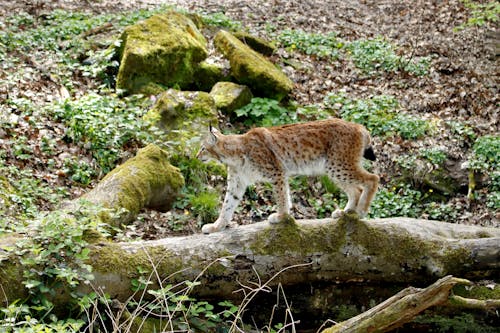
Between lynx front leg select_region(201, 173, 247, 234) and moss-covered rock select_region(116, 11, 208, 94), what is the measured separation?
3716 millimetres

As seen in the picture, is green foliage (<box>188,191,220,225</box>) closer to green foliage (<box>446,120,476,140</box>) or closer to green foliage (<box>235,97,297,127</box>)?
green foliage (<box>235,97,297,127</box>)

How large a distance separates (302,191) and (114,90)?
11.0 ft

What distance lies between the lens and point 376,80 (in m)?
11.4

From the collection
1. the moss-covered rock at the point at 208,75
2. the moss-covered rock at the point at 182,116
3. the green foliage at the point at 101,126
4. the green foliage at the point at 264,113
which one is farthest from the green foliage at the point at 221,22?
the green foliage at the point at 101,126

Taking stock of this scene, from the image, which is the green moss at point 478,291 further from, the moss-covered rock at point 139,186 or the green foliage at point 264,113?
the green foliage at point 264,113

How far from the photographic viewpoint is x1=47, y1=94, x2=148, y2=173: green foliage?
8367 mm

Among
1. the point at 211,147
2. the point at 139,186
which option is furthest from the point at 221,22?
the point at 211,147

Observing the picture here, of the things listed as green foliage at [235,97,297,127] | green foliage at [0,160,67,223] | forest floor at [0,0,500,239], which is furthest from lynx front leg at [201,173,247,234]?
green foliage at [235,97,297,127]

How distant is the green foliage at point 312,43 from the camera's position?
12.1 meters

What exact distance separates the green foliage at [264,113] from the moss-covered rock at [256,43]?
77.8 inches

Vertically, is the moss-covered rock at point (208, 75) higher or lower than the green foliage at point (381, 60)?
lower

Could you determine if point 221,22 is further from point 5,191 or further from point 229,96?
point 5,191

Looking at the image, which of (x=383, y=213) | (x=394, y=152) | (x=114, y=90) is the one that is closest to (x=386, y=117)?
(x=394, y=152)

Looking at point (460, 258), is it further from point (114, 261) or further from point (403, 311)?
point (114, 261)
